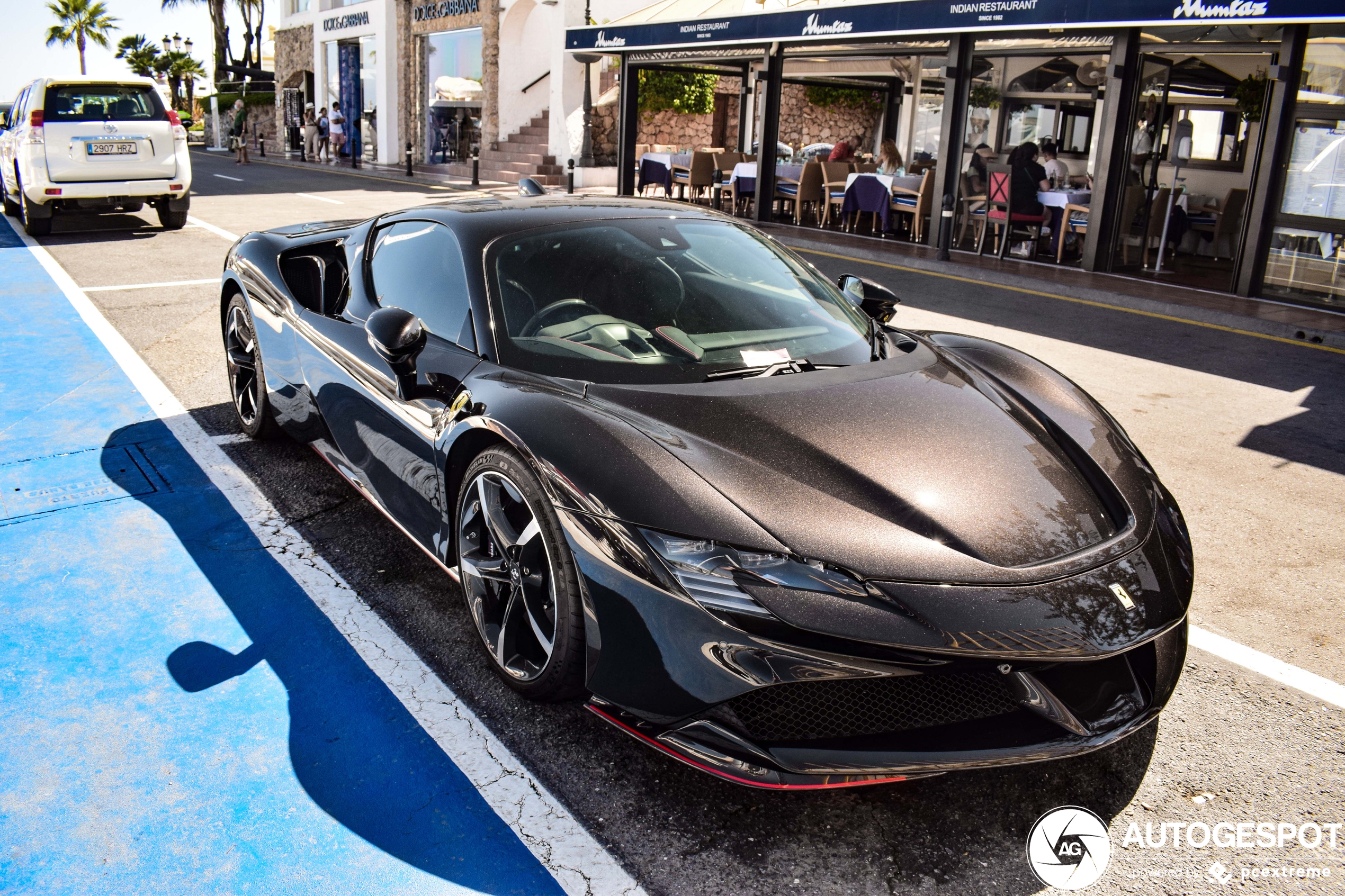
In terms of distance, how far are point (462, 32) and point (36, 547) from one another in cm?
3027

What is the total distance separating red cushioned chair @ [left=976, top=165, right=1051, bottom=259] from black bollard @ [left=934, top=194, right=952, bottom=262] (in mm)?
822

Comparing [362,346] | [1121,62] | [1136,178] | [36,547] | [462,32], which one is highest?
[462,32]

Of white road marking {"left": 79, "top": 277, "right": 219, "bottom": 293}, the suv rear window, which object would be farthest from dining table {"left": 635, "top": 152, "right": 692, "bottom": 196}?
white road marking {"left": 79, "top": 277, "right": 219, "bottom": 293}

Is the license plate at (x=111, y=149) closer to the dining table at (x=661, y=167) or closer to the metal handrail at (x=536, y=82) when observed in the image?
the dining table at (x=661, y=167)

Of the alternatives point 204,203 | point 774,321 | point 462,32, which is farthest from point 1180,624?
point 462,32

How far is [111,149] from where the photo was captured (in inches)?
508

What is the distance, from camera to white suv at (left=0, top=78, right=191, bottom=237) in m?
12.5

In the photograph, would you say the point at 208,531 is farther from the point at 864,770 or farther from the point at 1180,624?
the point at 1180,624

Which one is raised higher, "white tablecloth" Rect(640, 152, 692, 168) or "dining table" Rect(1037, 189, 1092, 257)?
"white tablecloth" Rect(640, 152, 692, 168)

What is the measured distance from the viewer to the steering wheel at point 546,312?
325 centimetres

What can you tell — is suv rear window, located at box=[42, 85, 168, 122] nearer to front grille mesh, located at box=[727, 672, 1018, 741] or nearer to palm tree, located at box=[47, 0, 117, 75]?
front grille mesh, located at box=[727, 672, 1018, 741]

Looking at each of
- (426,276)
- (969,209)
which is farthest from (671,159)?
(426,276)

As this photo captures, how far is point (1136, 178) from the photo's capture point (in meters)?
13.4

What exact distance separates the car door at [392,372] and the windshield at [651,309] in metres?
0.21
